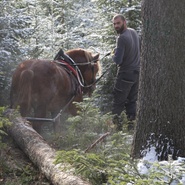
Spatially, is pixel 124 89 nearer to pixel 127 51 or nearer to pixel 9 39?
pixel 127 51

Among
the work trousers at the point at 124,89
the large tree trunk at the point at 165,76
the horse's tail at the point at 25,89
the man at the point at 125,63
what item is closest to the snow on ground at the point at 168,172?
the large tree trunk at the point at 165,76

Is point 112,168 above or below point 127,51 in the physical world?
below

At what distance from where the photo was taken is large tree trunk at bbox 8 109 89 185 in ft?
12.5

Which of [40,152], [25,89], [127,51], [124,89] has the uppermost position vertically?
[127,51]

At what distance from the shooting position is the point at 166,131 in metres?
3.95

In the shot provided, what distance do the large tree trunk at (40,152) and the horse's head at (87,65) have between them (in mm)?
2656

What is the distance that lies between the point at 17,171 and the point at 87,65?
4.39 m

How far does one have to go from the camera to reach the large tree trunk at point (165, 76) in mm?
3887

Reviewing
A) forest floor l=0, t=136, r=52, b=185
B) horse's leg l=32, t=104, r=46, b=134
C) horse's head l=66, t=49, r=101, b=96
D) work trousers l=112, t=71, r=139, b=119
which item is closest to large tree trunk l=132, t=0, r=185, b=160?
forest floor l=0, t=136, r=52, b=185

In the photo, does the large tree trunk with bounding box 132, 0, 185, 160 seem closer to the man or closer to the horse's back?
the horse's back

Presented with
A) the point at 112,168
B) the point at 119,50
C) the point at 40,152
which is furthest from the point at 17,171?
the point at 119,50

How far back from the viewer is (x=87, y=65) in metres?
8.62

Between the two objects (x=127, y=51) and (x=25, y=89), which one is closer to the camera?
(x=25, y=89)

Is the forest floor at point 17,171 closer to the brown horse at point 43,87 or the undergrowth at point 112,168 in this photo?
the undergrowth at point 112,168
